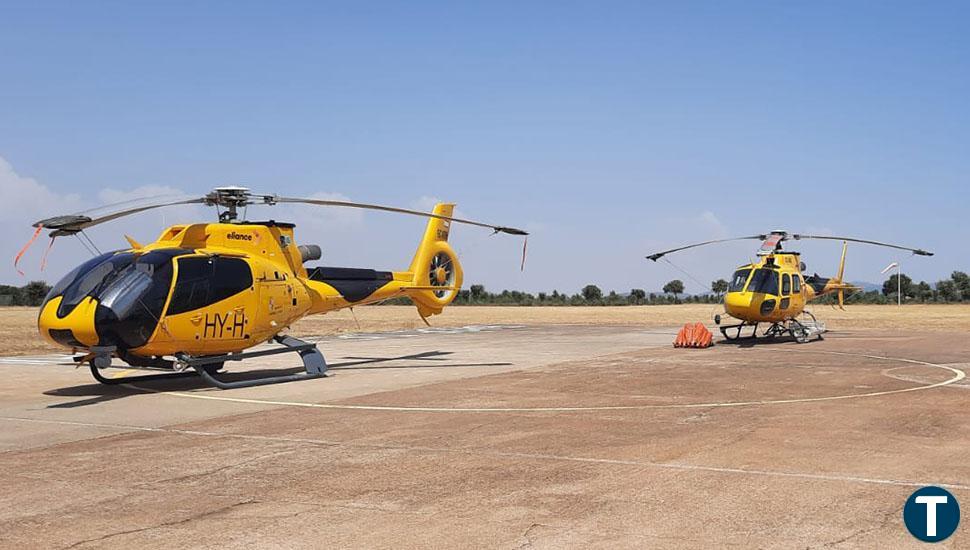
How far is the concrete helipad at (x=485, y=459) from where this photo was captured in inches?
267

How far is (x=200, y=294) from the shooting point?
53.4ft

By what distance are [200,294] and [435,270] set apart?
7.76m

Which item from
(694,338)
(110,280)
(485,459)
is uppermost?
(110,280)

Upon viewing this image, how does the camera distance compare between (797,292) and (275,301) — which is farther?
(797,292)

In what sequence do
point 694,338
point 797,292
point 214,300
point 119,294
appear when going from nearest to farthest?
point 119,294, point 214,300, point 694,338, point 797,292

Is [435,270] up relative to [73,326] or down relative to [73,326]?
up

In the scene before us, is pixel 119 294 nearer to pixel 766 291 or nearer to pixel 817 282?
pixel 766 291

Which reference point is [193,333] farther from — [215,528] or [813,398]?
[813,398]

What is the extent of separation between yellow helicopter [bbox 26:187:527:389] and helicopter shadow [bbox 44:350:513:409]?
14.2 inches

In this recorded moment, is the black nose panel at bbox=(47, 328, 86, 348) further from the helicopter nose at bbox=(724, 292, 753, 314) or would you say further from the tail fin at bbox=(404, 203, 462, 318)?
the helicopter nose at bbox=(724, 292, 753, 314)

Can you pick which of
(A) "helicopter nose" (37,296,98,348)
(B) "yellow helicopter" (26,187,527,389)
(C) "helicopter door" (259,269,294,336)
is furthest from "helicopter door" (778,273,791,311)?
(A) "helicopter nose" (37,296,98,348)

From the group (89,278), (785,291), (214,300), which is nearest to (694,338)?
(785,291)

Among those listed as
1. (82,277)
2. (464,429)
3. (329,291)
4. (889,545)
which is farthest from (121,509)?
(329,291)

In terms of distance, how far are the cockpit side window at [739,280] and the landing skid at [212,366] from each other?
15236 millimetres
